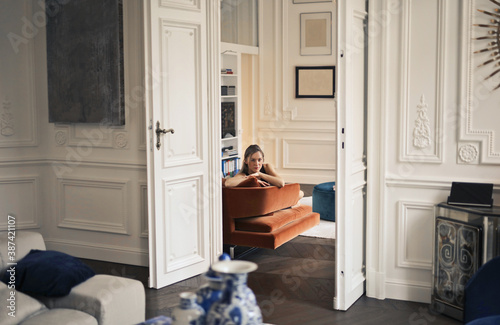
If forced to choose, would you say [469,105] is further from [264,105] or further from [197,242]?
[264,105]

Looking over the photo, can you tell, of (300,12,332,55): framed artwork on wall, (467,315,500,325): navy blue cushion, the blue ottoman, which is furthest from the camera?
(300,12,332,55): framed artwork on wall

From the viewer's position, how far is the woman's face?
18.7 feet

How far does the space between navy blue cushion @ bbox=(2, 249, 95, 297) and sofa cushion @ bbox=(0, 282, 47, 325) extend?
0.09 m

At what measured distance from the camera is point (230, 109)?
877 cm

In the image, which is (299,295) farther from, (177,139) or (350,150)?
(177,139)

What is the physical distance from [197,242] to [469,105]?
2423mm

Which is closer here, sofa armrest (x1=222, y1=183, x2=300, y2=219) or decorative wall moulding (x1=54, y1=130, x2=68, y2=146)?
sofa armrest (x1=222, y1=183, x2=300, y2=219)

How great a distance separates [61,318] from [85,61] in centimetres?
302

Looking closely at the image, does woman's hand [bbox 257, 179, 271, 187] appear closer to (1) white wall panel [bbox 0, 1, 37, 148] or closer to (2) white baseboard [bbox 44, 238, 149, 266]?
(2) white baseboard [bbox 44, 238, 149, 266]

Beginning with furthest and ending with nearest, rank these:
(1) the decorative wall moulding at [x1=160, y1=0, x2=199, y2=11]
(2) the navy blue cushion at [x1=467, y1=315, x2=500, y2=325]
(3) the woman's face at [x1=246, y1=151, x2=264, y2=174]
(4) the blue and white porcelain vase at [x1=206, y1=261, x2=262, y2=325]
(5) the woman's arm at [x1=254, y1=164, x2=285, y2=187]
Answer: (3) the woman's face at [x1=246, y1=151, x2=264, y2=174], (5) the woman's arm at [x1=254, y1=164, x2=285, y2=187], (1) the decorative wall moulding at [x1=160, y1=0, x2=199, y2=11], (2) the navy blue cushion at [x1=467, y1=315, x2=500, y2=325], (4) the blue and white porcelain vase at [x1=206, y1=261, x2=262, y2=325]

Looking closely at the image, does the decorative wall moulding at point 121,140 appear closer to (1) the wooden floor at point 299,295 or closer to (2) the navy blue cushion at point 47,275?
(1) the wooden floor at point 299,295

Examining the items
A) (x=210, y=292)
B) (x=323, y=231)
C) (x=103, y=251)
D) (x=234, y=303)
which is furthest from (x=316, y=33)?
(x=234, y=303)

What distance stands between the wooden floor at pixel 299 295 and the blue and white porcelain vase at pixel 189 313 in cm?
203

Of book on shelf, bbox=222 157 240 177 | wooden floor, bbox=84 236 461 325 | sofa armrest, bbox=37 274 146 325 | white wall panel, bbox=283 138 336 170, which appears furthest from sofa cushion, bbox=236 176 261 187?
white wall panel, bbox=283 138 336 170
